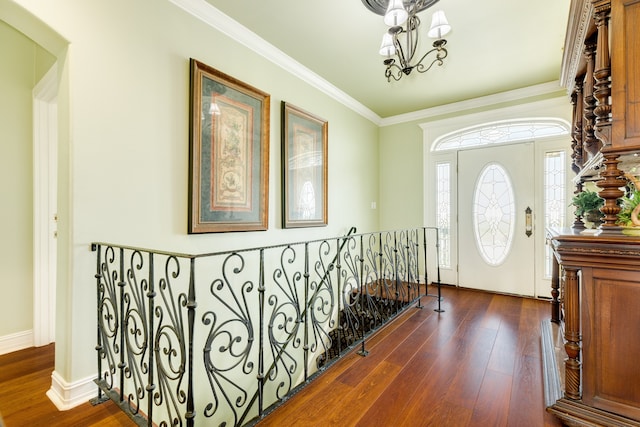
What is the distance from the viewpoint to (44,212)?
2.49m

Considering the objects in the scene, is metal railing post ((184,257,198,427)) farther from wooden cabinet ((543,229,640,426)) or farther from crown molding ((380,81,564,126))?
crown molding ((380,81,564,126))

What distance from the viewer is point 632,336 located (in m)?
1.32

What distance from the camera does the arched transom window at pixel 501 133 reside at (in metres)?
3.69

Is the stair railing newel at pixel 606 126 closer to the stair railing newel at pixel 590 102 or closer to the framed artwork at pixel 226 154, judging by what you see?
the stair railing newel at pixel 590 102

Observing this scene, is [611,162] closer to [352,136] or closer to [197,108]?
Answer: [197,108]

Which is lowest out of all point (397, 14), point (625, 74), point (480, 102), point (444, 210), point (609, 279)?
point (609, 279)

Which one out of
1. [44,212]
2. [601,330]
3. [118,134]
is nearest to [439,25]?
[601,330]

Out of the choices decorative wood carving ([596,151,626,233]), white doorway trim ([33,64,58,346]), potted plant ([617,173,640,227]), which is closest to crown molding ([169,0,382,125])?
white doorway trim ([33,64,58,346])

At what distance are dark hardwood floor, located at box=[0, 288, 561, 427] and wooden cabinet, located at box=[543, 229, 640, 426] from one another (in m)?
0.24

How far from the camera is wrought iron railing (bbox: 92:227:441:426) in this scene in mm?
1353

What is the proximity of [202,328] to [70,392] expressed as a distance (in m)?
0.86

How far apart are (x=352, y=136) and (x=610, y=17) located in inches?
120

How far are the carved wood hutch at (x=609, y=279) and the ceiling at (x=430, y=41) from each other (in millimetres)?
1056

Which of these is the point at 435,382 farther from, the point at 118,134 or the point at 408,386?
the point at 118,134
